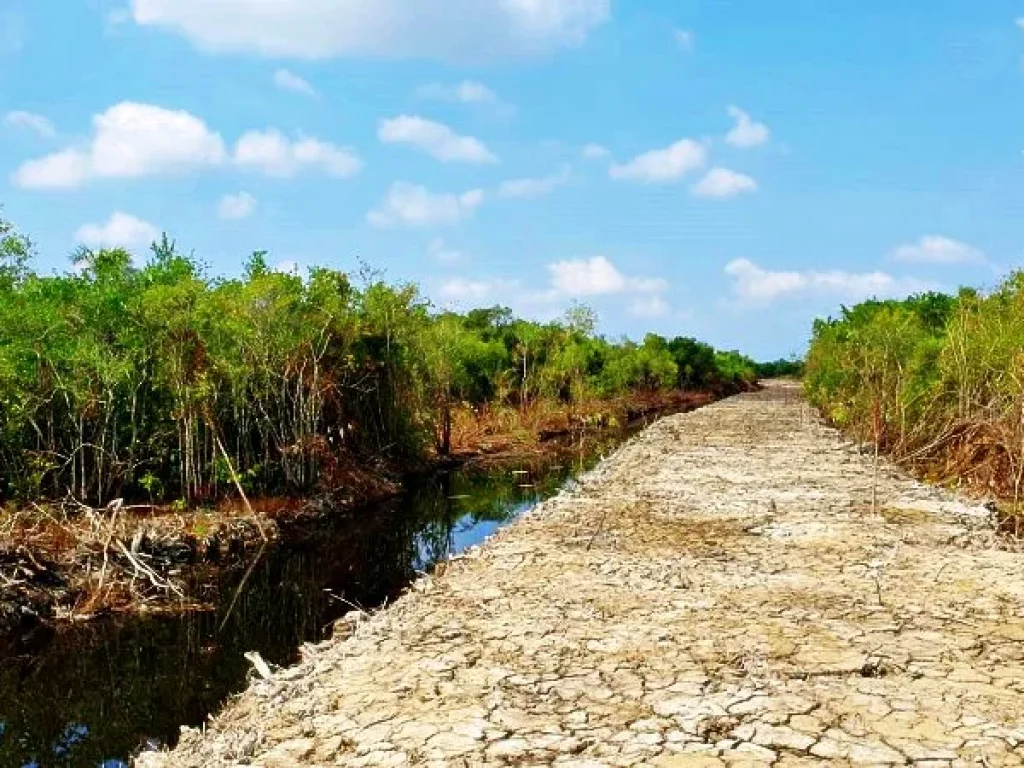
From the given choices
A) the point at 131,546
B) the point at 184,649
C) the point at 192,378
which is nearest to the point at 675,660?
the point at 184,649

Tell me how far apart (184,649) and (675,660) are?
595 centimetres

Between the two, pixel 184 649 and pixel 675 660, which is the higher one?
pixel 675 660

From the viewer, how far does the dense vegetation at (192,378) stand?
604 inches

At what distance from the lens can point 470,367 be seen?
36.3 metres

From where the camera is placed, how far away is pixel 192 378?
16672 millimetres

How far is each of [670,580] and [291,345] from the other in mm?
10626

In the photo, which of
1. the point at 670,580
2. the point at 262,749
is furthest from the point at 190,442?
the point at 262,749

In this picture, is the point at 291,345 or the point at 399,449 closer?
the point at 291,345

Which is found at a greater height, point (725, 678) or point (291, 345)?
point (291, 345)

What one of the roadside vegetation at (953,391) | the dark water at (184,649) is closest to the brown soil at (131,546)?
the dark water at (184,649)

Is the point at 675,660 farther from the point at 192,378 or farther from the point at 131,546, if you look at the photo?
the point at 192,378

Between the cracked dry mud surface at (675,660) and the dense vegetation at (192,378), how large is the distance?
6909 millimetres

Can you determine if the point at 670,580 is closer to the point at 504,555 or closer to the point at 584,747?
the point at 504,555

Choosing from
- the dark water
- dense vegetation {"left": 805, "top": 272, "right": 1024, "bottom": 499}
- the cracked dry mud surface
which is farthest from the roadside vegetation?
the dark water
